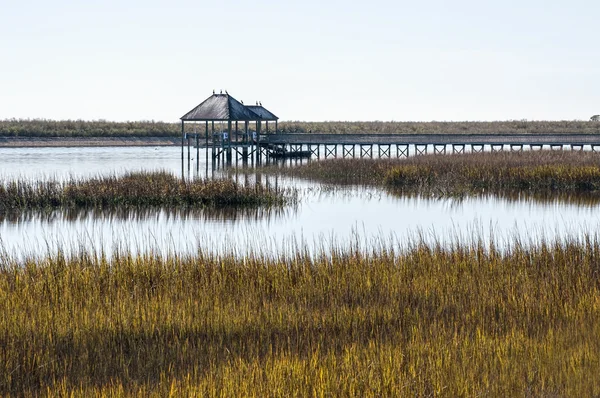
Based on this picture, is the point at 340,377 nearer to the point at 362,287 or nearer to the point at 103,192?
the point at 362,287

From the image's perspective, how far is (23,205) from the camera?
2795 centimetres

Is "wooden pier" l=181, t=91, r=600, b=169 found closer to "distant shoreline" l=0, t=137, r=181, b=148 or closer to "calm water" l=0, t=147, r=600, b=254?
"calm water" l=0, t=147, r=600, b=254

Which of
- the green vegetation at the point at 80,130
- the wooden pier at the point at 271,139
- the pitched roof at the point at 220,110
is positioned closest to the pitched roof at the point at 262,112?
the wooden pier at the point at 271,139

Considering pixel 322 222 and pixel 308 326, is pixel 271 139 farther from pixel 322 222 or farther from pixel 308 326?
pixel 308 326

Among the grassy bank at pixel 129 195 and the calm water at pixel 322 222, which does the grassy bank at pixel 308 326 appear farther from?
the grassy bank at pixel 129 195

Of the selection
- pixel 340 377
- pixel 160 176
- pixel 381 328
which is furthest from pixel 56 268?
pixel 160 176

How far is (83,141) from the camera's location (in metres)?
97.7

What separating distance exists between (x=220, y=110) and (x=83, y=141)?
46.1 meters

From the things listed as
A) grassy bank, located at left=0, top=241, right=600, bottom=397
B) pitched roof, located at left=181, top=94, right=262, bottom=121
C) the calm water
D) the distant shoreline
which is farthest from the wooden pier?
grassy bank, located at left=0, top=241, right=600, bottom=397

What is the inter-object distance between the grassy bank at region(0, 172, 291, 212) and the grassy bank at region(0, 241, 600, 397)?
14.6m

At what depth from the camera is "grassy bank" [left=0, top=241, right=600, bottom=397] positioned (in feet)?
26.8

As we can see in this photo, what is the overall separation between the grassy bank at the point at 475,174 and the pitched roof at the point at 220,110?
11231mm

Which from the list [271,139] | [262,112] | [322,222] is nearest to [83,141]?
[262,112]

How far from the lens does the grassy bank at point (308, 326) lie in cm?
817
